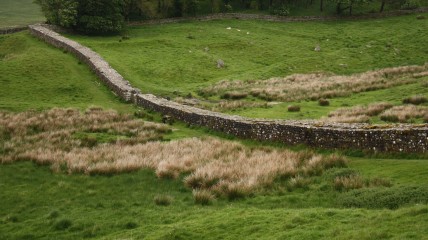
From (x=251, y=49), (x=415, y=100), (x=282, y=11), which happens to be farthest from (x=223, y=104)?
(x=282, y=11)

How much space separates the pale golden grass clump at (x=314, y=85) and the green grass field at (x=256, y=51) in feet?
5.94

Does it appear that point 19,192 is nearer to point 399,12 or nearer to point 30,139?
point 30,139

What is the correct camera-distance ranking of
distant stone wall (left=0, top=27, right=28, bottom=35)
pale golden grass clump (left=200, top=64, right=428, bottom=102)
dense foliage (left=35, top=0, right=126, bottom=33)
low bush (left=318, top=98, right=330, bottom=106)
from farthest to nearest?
distant stone wall (left=0, top=27, right=28, bottom=35), dense foliage (left=35, top=0, right=126, bottom=33), pale golden grass clump (left=200, top=64, right=428, bottom=102), low bush (left=318, top=98, right=330, bottom=106)

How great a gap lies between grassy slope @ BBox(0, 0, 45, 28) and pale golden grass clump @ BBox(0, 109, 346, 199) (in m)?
89.2

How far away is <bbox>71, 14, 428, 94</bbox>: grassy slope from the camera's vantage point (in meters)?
49.1

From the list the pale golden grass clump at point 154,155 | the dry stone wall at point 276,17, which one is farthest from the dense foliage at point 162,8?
the pale golden grass clump at point 154,155

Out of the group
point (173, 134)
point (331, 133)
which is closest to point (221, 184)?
point (331, 133)

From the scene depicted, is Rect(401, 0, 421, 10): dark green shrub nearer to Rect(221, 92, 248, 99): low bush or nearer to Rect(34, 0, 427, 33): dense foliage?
Rect(34, 0, 427, 33): dense foliage

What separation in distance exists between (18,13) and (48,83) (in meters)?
104

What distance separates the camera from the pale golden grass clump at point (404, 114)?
24891 millimetres

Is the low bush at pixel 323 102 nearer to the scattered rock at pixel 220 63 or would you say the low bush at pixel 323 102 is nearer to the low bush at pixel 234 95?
the low bush at pixel 234 95

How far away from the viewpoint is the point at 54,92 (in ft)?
129

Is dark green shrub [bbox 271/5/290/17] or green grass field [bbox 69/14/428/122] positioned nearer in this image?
green grass field [bbox 69/14/428/122]

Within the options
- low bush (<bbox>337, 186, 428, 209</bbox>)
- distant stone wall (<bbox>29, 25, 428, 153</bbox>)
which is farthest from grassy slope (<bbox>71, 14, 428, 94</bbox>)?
low bush (<bbox>337, 186, 428, 209</bbox>)
